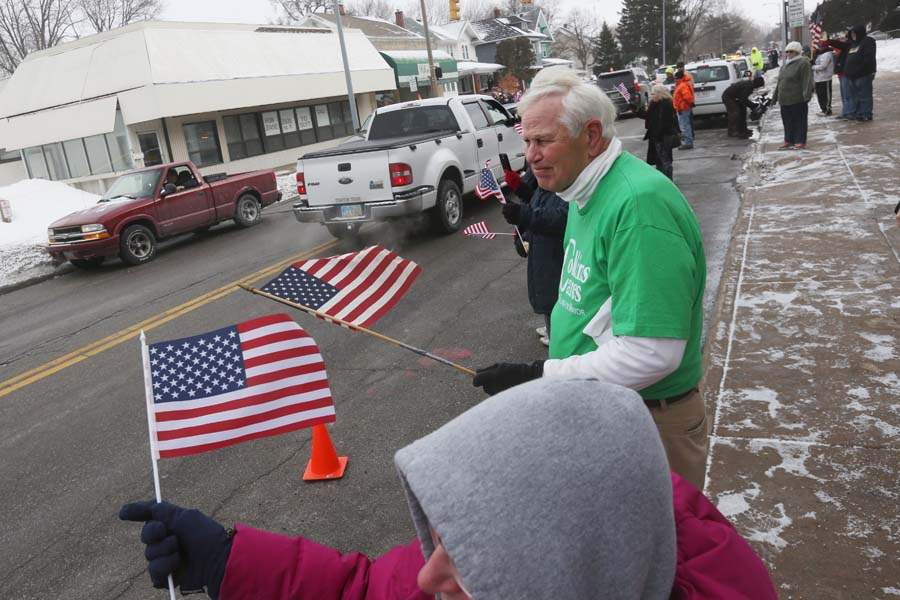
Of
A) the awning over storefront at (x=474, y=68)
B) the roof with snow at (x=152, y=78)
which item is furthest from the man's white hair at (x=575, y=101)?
the awning over storefront at (x=474, y=68)

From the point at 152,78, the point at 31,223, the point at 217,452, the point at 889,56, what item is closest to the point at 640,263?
the point at 217,452

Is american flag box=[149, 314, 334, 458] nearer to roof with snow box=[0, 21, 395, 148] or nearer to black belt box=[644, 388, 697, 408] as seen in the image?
black belt box=[644, 388, 697, 408]

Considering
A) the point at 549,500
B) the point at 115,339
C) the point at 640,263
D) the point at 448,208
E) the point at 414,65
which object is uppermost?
the point at 414,65

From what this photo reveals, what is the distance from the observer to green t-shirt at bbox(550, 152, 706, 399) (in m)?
1.81

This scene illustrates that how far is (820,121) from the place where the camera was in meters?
16.9

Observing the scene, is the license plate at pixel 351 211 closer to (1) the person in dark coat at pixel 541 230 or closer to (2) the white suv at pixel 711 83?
(1) the person in dark coat at pixel 541 230

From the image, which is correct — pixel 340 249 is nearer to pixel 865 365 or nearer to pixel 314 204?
pixel 314 204

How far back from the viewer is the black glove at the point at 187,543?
1681 millimetres

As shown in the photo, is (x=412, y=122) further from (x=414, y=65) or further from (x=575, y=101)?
(x=414, y=65)

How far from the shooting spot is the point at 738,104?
18.1 meters

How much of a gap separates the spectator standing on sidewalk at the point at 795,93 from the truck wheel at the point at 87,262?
13.0 meters

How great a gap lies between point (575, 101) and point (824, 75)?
59.2ft

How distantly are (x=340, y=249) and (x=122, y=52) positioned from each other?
17570 millimetres

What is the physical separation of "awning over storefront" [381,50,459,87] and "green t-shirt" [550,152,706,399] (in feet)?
129
